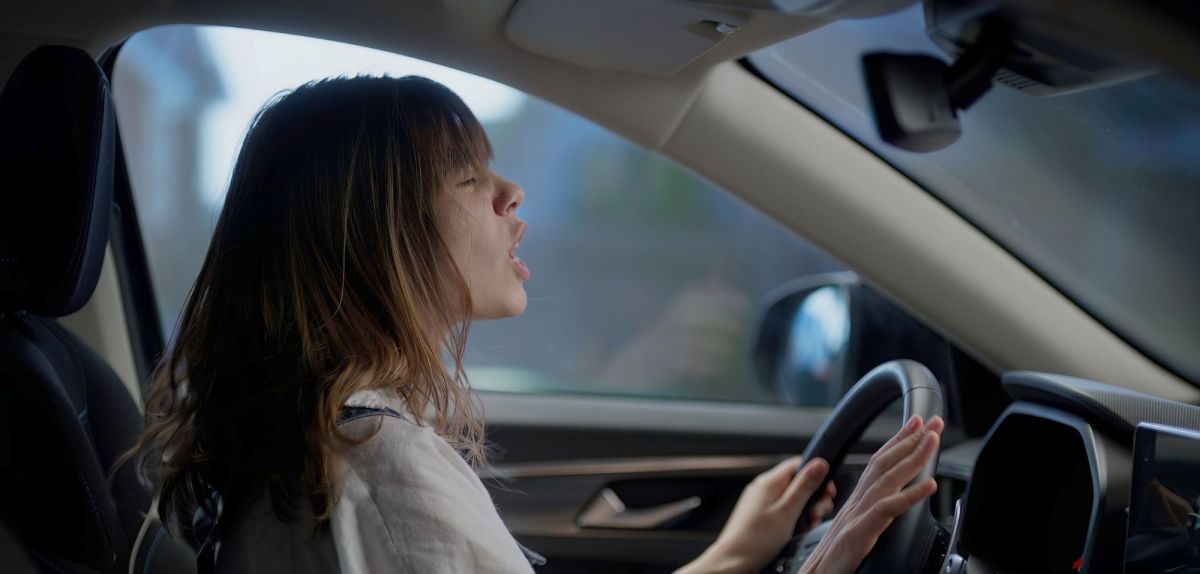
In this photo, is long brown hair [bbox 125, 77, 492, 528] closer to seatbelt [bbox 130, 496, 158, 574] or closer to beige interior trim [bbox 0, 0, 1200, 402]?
seatbelt [bbox 130, 496, 158, 574]

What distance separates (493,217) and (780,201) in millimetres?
661

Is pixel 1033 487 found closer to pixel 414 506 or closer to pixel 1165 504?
pixel 1165 504

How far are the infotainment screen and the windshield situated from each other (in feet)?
2.73

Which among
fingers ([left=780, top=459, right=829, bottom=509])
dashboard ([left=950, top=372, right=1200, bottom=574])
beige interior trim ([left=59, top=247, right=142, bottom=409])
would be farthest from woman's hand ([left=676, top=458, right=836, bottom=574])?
beige interior trim ([left=59, top=247, right=142, bottom=409])

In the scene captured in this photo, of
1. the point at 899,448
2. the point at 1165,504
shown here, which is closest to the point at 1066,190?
the point at 899,448

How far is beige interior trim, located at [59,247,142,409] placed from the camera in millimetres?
2174

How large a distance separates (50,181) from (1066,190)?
166 centimetres

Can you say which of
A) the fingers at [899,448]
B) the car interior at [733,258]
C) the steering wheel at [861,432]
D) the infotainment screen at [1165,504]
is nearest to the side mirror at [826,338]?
the car interior at [733,258]

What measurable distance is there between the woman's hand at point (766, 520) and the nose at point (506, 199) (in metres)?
0.57

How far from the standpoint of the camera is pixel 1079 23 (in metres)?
0.59

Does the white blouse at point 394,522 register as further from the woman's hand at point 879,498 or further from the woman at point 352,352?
the woman's hand at point 879,498

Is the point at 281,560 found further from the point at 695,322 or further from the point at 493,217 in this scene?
the point at 695,322

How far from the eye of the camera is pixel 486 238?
1446 mm

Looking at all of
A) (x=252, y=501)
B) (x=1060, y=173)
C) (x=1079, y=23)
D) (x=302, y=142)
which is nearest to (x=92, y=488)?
(x=252, y=501)
